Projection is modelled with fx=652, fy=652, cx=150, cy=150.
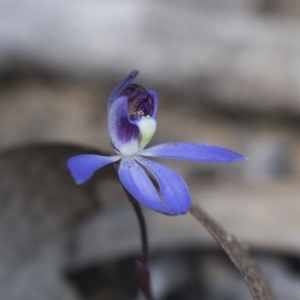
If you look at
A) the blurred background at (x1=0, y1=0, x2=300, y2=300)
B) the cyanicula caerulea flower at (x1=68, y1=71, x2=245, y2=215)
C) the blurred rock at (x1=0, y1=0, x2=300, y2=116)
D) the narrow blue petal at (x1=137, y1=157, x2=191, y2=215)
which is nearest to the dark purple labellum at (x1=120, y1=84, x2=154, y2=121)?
the cyanicula caerulea flower at (x1=68, y1=71, x2=245, y2=215)

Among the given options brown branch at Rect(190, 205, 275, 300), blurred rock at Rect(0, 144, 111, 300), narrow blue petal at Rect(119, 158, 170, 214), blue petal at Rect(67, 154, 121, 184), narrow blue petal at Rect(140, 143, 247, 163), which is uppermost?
narrow blue petal at Rect(140, 143, 247, 163)

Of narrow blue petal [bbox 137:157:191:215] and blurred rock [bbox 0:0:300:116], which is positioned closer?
narrow blue petal [bbox 137:157:191:215]

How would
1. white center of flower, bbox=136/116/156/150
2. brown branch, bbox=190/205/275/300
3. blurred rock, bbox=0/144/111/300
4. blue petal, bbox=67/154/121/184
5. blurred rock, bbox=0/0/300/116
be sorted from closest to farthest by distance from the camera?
blue petal, bbox=67/154/121/184
brown branch, bbox=190/205/275/300
white center of flower, bbox=136/116/156/150
blurred rock, bbox=0/144/111/300
blurred rock, bbox=0/0/300/116

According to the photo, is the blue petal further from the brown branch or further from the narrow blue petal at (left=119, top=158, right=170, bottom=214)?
the brown branch

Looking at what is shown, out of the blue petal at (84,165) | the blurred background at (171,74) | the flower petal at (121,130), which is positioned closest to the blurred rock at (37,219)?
the flower petal at (121,130)

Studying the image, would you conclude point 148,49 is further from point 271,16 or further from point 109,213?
point 109,213

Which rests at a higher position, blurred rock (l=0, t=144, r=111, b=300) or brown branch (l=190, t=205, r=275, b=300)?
brown branch (l=190, t=205, r=275, b=300)

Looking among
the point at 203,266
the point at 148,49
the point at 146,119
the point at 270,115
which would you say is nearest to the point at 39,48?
the point at 148,49

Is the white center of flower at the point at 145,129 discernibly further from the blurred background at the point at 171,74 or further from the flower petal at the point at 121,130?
the blurred background at the point at 171,74
